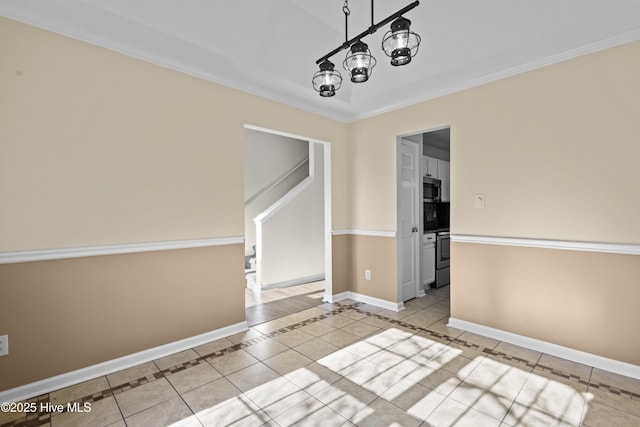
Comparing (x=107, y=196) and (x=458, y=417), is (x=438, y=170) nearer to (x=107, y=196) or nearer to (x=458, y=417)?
(x=458, y=417)

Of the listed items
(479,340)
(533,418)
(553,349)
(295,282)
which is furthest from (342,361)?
(295,282)

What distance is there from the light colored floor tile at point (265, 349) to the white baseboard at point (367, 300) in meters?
1.40

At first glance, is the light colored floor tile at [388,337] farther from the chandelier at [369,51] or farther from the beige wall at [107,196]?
the chandelier at [369,51]

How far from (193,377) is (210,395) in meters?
0.31

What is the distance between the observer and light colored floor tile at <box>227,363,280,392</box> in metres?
2.23

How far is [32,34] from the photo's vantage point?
2109mm

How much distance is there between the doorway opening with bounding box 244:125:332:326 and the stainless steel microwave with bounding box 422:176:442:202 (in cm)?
162

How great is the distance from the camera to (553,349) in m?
2.66

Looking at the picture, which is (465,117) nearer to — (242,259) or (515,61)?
(515,61)

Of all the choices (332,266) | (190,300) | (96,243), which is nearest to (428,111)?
(332,266)

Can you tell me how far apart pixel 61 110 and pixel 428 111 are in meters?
3.42

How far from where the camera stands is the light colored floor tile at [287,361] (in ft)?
8.03

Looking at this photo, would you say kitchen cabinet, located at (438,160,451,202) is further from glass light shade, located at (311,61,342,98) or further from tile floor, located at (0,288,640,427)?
glass light shade, located at (311,61,342,98)

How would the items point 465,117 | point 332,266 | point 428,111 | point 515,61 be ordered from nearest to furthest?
point 515,61
point 465,117
point 428,111
point 332,266
